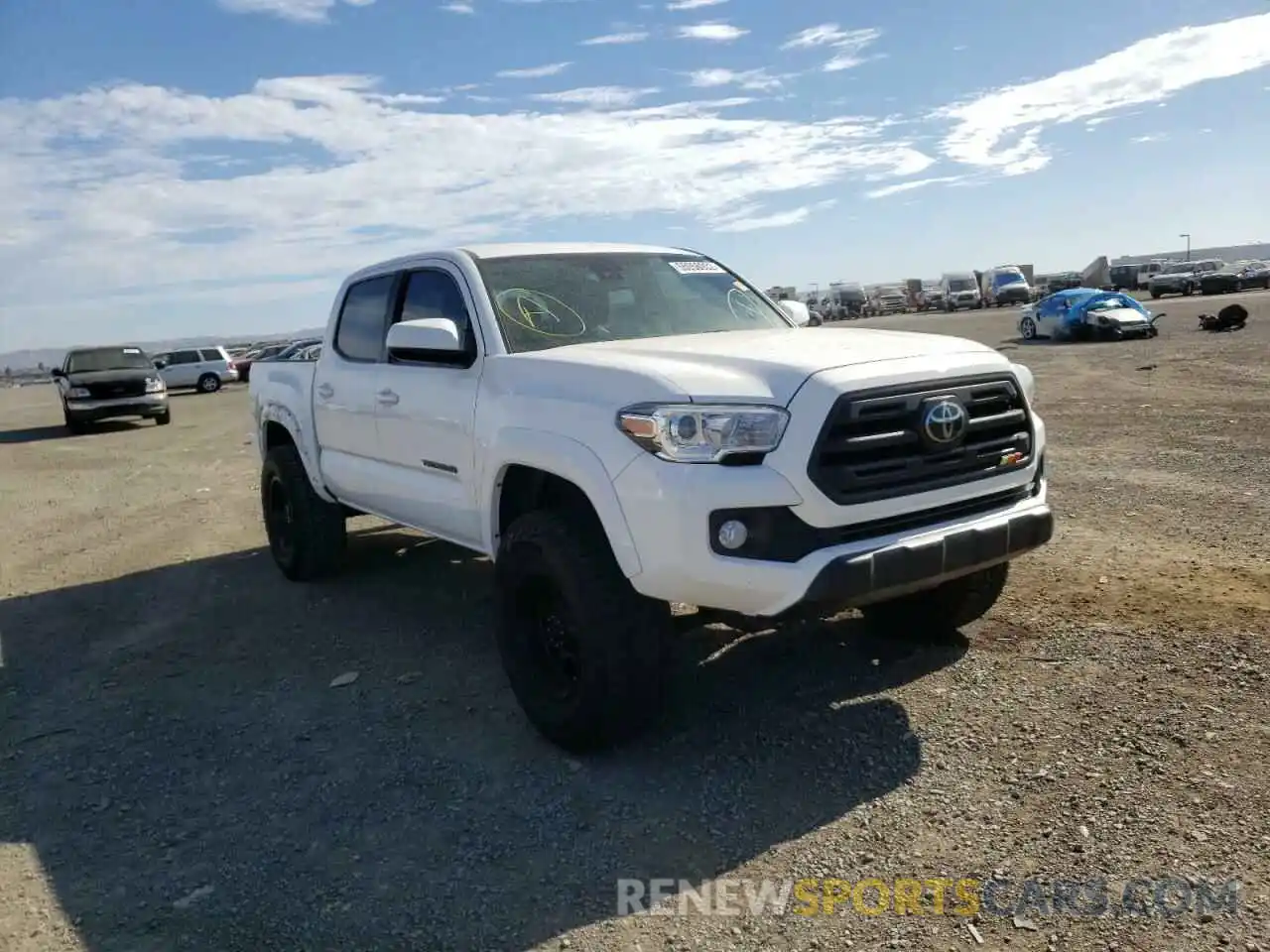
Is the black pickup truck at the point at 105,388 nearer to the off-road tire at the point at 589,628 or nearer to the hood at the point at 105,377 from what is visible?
the hood at the point at 105,377

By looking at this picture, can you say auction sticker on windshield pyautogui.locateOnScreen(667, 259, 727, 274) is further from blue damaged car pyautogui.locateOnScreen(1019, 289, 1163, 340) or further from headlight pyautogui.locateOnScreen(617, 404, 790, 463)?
blue damaged car pyautogui.locateOnScreen(1019, 289, 1163, 340)

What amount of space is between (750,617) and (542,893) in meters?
1.21

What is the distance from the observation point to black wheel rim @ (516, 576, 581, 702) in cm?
397

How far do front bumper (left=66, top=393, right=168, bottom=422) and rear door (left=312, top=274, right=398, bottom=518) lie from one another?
53.9 feet

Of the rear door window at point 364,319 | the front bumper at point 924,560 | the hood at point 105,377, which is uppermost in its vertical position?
the hood at point 105,377

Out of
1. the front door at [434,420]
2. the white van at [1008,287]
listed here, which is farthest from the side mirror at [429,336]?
the white van at [1008,287]

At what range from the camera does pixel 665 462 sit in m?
3.49

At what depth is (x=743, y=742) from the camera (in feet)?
13.4

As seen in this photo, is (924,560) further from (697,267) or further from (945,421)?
(697,267)

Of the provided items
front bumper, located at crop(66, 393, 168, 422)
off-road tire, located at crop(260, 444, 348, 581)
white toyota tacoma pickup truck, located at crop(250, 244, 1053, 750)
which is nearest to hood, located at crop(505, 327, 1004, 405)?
white toyota tacoma pickup truck, located at crop(250, 244, 1053, 750)

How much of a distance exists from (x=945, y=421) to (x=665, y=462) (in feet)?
3.44

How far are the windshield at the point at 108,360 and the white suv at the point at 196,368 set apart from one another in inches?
539

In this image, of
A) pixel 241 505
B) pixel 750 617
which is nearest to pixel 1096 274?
pixel 241 505

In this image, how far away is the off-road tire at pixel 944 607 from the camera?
4746mm
